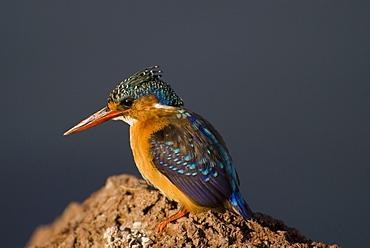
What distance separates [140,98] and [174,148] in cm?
43

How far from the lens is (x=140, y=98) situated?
3.79m

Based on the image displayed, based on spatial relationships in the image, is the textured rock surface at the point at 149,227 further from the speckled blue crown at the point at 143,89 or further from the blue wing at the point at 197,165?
the speckled blue crown at the point at 143,89

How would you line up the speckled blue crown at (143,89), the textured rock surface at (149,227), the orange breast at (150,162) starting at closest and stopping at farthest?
the textured rock surface at (149,227) < the orange breast at (150,162) < the speckled blue crown at (143,89)

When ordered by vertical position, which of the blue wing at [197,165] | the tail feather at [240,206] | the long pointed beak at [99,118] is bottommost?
the tail feather at [240,206]

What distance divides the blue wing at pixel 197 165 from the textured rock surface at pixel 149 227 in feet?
0.42

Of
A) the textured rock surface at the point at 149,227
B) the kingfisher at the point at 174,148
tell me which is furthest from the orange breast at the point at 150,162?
the textured rock surface at the point at 149,227

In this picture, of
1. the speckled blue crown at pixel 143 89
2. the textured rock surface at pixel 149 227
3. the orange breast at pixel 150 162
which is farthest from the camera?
the speckled blue crown at pixel 143 89

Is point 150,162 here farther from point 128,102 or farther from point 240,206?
point 240,206

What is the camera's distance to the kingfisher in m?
3.54

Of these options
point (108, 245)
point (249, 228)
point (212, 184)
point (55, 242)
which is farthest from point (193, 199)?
point (55, 242)

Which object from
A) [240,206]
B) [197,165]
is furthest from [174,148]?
[240,206]

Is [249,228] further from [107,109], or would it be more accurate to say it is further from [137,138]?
[107,109]

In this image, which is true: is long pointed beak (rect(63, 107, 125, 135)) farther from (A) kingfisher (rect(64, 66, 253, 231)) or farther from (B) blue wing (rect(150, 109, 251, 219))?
(B) blue wing (rect(150, 109, 251, 219))

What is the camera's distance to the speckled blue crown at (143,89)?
149 inches
